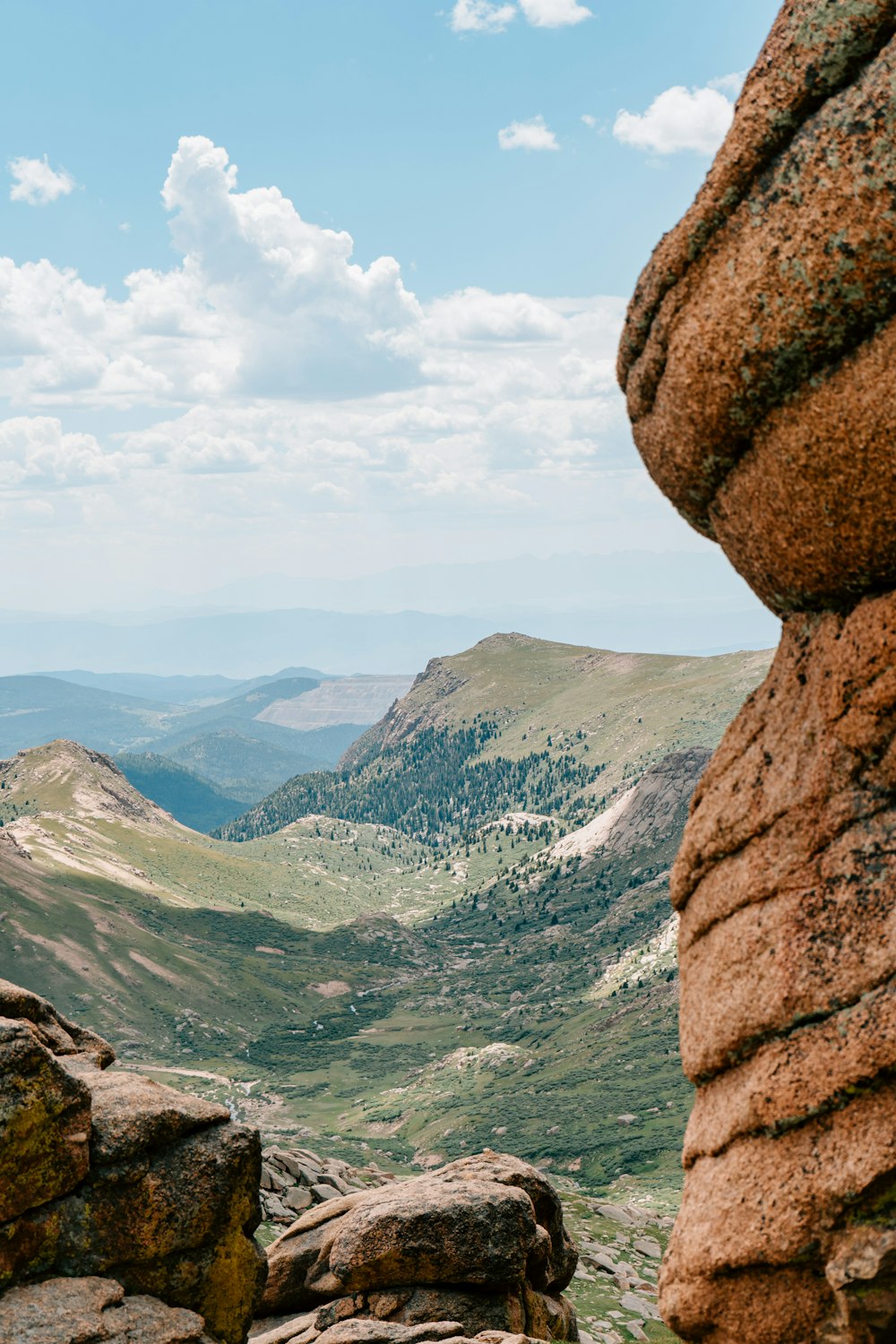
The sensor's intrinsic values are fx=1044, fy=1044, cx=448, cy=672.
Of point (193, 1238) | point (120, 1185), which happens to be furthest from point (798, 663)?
point (193, 1238)

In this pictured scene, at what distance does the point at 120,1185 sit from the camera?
81.3 ft

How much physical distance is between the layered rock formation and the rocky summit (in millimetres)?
13039

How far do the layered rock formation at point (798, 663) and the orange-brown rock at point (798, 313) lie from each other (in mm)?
33

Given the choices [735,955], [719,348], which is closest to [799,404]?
[719,348]

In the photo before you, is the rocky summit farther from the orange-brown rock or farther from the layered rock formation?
the orange-brown rock

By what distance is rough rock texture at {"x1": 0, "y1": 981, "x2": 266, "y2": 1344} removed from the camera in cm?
2308

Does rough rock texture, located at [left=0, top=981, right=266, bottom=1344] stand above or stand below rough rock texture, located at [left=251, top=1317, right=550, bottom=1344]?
above

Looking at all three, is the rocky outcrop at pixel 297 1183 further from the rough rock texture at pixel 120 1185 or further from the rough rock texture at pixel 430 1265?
the rough rock texture at pixel 120 1185

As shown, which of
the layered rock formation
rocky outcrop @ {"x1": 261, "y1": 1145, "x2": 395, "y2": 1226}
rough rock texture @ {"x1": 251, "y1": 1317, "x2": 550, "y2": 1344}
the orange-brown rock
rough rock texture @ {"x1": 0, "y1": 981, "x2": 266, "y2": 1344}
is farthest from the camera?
rocky outcrop @ {"x1": 261, "y1": 1145, "x2": 395, "y2": 1226}

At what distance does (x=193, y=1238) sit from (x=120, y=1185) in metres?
2.47

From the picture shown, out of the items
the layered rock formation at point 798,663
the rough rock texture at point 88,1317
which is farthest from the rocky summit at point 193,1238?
the layered rock formation at point 798,663

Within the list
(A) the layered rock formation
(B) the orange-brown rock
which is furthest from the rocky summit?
(B) the orange-brown rock

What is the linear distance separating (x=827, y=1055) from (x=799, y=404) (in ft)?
32.4

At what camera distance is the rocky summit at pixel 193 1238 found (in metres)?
23.1
